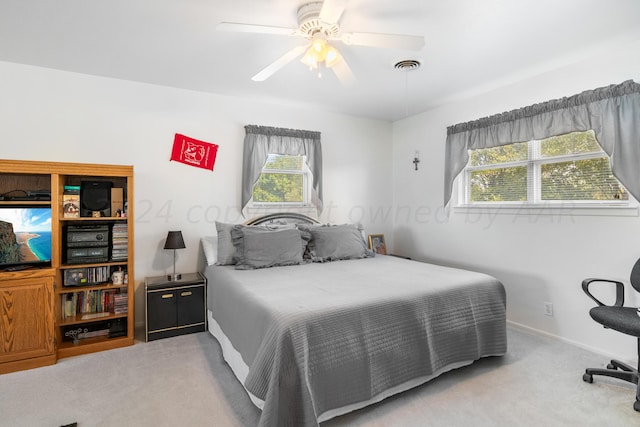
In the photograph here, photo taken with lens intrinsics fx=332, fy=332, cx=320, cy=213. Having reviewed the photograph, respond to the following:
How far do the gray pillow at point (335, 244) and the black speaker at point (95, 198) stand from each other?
189 centimetres

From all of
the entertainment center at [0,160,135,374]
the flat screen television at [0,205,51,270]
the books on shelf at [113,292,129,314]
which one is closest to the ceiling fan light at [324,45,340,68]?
the entertainment center at [0,160,135,374]

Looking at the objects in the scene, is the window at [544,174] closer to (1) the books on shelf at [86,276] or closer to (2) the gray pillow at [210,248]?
(2) the gray pillow at [210,248]

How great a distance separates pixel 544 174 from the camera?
124 inches

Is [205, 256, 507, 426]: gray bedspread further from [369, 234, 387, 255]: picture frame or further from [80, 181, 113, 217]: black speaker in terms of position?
[369, 234, 387, 255]: picture frame

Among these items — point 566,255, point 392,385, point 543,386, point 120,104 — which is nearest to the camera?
point 392,385

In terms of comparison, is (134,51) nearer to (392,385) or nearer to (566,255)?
(392,385)

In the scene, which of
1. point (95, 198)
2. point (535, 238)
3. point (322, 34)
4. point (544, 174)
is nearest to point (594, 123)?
point (544, 174)

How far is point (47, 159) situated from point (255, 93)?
2.02 metres

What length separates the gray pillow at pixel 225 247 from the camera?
3.19 m

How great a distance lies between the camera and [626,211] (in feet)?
8.41

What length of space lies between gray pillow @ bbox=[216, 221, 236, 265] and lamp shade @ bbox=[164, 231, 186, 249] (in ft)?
1.18

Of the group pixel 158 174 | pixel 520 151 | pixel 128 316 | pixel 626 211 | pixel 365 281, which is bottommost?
pixel 128 316

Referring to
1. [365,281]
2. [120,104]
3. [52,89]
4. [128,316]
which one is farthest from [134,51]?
[365,281]

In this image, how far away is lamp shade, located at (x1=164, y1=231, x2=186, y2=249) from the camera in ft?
10.4
